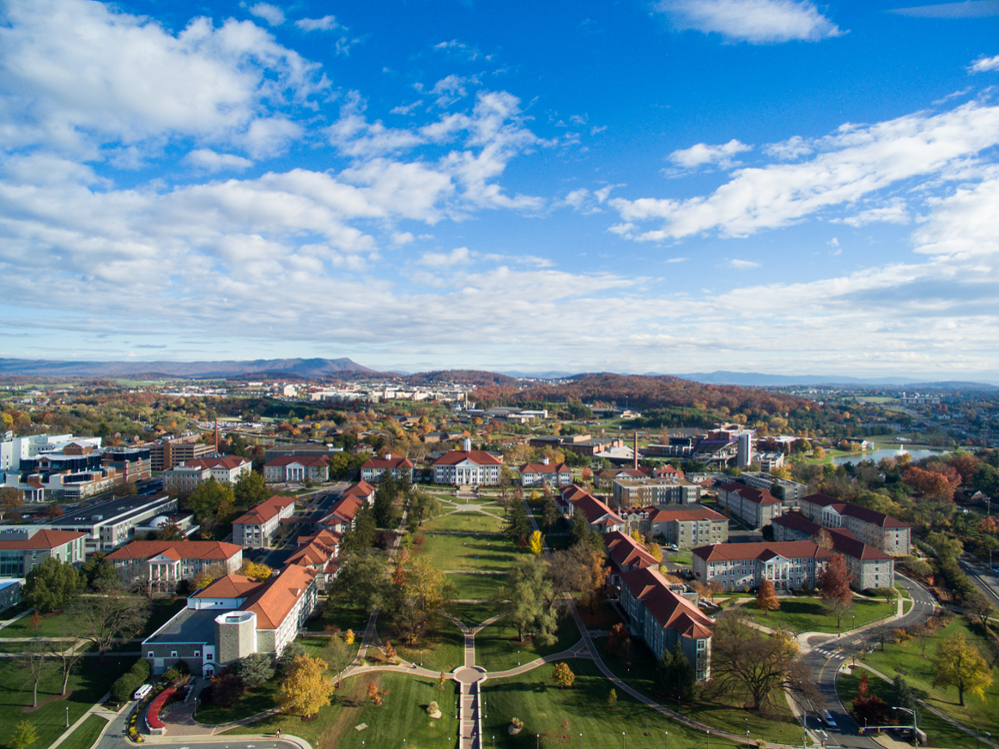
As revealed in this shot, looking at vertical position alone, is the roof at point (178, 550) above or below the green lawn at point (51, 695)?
above

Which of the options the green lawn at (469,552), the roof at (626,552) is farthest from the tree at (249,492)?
the roof at (626,552)

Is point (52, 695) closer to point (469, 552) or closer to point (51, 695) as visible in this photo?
point (51, 695)

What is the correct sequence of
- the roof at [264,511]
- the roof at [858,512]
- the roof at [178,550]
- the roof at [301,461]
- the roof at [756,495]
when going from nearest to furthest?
the roof at [178,550]
the roof at [264,511]
the roof at [858,512]
the roof at [756,495]
the roof at [301,461]

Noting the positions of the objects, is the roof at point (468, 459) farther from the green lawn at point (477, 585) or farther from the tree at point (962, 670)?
the tree at point (962, 670)

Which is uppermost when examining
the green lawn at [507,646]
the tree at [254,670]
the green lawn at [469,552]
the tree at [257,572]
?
the tree at [257,572]

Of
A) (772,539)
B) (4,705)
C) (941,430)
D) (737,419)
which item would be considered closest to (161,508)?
(4,705)

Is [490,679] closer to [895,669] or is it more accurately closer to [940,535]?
[895,669]
